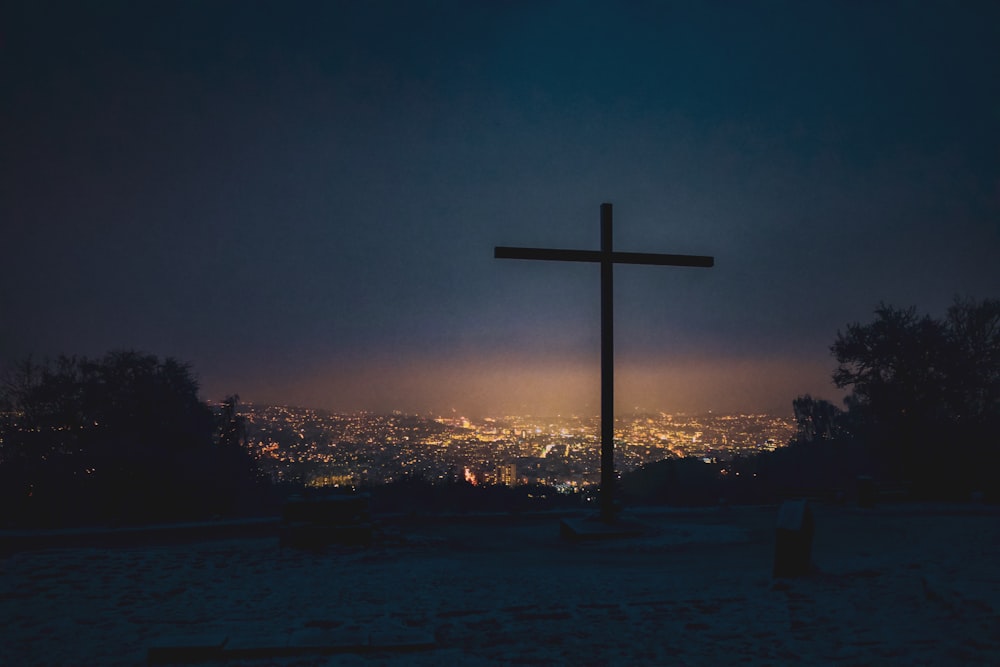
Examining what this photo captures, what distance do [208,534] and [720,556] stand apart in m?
10.6

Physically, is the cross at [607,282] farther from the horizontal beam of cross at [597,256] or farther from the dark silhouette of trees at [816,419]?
the dark silhouette of trees at [816,419]

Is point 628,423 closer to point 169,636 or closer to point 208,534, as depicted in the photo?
point 208,534

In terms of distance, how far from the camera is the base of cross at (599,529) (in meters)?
11.8

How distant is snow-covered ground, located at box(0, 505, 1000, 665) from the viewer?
17.6 ft

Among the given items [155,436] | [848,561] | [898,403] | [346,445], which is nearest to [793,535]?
[848,561]

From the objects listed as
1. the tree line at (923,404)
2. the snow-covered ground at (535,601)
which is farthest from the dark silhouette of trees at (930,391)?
the snow-covered ground at (535,601)

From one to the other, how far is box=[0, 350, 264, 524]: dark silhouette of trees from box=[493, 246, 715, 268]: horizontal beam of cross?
12.8 meters

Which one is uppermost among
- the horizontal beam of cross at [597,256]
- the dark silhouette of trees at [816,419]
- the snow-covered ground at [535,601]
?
the horizontal beam of cross at [597,256]

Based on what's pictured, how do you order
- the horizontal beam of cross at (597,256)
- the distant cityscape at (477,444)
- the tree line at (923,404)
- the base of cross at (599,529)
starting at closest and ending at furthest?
the base of cross at (599,529), the horizontal beam of cross at (597,256), the tree line at (923,404), the distant cityscape at (477,444)

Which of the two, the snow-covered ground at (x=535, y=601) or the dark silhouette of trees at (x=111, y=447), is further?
the dark silhouette of trees at (x=111, y=447)

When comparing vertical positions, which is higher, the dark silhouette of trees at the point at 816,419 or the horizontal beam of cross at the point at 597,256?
the horizontal beam of cross at the point at 597,256

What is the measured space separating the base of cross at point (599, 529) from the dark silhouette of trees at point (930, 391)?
681 inches

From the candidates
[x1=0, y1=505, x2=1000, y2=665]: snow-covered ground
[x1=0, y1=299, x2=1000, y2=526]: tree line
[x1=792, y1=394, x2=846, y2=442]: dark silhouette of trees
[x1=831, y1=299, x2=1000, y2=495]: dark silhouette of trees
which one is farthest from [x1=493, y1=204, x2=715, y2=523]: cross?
[x1=792, y1=394, x2=846, y2=442]: dark silhouette of trees

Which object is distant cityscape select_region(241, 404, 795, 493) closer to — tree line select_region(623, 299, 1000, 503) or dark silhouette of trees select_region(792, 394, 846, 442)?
dark silhouette of trees select_region(792, 394, 846, 442)
